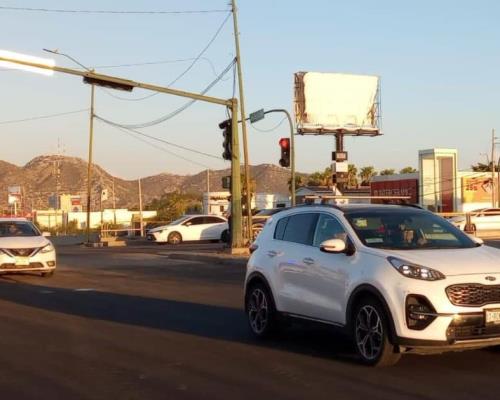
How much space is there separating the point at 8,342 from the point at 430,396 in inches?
227

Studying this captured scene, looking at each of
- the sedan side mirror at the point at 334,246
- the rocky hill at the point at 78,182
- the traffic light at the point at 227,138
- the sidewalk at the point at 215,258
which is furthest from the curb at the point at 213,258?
the rocky hill at the point at 78,182

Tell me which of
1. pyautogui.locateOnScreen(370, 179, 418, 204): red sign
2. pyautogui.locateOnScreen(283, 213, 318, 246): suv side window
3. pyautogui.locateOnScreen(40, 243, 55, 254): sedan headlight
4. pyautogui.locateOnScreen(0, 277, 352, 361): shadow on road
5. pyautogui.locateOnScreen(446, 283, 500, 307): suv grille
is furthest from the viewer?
pyautogui.locateOnScreen(370, 179, 418, 204): red sign

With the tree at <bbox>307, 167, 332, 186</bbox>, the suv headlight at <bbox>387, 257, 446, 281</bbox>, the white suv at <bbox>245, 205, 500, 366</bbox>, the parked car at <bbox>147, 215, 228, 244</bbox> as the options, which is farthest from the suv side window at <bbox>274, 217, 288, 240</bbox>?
the tree at <bbox>307, 167, 332, 186</bbox>

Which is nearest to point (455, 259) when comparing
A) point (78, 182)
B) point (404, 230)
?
point (404, 230)

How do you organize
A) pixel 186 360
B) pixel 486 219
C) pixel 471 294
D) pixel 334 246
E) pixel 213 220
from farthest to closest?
pixel 486 219 < pixel 213 220 < pixel 186 360 < pixel 334 246 < pixel 471 294

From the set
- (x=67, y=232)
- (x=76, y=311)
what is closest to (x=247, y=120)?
(x=76, y=311)

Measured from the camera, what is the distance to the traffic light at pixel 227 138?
26922 millimetres

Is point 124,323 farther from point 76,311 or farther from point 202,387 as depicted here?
point 202,387

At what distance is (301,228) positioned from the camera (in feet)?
31.4

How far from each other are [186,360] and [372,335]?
7.00 ft

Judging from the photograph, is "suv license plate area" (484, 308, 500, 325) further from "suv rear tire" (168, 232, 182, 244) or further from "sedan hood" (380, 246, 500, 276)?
"suv rear tire" (168, 232, 182, 244)

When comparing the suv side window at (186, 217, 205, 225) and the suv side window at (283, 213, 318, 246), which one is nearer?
the suv side window at (283, 213, 318, 246)

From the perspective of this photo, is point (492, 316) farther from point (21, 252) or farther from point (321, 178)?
point (321, 178)

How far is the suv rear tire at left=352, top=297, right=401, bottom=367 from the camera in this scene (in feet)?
25.4
